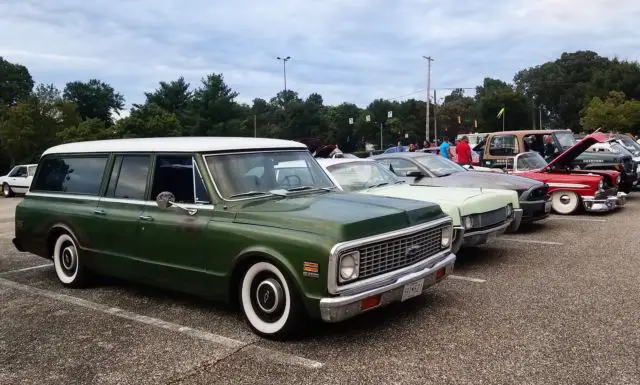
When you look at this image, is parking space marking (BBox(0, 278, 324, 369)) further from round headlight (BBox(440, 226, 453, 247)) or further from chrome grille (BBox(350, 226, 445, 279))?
round headlight (BBox(440, 226, 453, 247))

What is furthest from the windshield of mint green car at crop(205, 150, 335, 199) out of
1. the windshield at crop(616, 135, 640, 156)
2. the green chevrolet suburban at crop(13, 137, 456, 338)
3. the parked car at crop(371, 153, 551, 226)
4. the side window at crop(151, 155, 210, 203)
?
the windshield at crop(616, 135, 640, 156)

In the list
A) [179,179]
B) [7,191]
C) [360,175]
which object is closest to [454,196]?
[360,175]

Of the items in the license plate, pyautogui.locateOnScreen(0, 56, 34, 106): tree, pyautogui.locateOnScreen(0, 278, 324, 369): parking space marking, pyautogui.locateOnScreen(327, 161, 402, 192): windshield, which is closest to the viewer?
pyautogui.locateOnScreen(0, 278, 324, 369): parking space marking

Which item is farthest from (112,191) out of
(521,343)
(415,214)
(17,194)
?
(17,194)

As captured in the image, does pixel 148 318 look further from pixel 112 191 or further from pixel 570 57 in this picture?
pixel 570 57

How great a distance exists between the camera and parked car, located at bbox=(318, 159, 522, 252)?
6625 millimetres

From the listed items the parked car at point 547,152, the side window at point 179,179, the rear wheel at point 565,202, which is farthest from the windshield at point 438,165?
the side window at point 179,179

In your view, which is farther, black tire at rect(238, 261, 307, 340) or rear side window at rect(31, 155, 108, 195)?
rear side window at rect(31, 155, 108, 195)

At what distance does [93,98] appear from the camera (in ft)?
298

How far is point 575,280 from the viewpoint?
616 centimetres

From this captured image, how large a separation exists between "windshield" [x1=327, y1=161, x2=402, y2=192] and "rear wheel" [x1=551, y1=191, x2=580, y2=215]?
4955 mm

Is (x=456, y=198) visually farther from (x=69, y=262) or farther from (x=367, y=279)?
(x=69, y=262)

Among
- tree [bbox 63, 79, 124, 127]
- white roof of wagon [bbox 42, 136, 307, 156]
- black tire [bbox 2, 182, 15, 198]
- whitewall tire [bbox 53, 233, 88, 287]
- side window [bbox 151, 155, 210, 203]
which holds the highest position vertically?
tree [bbox 63, 79, 124, 127]

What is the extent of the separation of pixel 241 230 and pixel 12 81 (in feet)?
319
